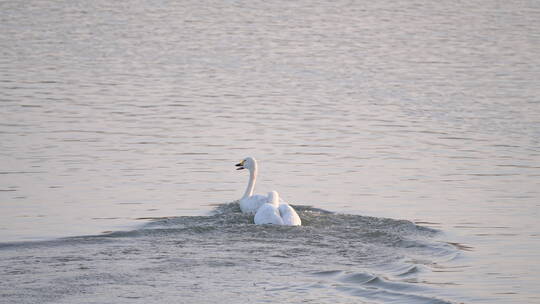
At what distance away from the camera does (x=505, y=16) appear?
34.0 metres

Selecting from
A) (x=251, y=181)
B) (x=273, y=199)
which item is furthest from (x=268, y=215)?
(x=251, y=181)

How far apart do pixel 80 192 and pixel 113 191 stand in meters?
0.48

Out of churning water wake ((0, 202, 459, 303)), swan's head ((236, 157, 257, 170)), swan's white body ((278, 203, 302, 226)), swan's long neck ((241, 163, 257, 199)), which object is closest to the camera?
churning water wake ((0, 202, 459, 303))

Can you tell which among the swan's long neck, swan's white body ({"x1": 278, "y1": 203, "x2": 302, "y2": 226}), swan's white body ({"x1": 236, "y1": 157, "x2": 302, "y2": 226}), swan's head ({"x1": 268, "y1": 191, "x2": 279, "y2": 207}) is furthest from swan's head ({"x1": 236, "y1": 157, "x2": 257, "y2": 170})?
swan's white body ({"x1": 278, "y1": 203, "x2": 302, "y2": 226})

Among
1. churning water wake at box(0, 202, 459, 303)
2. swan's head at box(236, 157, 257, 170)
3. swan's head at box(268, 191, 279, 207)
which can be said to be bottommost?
churning water wake at box(0, 202, 459, 303)

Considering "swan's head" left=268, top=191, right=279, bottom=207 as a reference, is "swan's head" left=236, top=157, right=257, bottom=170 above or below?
above

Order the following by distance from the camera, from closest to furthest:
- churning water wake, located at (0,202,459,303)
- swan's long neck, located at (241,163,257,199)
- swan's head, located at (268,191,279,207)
→ churning water wake, located at (0,202,459,303)
swan's head, located at (268,191,279,207)
swan's long neck, located at (241,163,257,199)

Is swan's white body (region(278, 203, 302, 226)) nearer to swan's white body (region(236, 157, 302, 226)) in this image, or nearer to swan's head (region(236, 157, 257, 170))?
swan's white body (region(236, 157, 302, 226))

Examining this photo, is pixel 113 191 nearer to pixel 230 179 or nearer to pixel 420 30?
pixel 230 179

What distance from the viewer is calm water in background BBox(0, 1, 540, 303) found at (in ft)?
47.1

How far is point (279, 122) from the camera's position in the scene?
20000mm

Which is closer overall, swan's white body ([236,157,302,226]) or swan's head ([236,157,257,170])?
swan's white body ([236,157,302,226])

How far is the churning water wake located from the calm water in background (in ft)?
1.73

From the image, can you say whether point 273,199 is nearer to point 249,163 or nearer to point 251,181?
point 251,181
